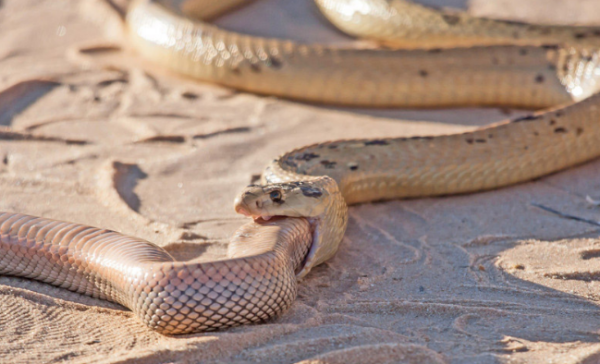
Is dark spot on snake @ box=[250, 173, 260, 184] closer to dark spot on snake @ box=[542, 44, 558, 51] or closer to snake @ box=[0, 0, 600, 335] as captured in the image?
snake @ box=[0, 0, 600, 335]

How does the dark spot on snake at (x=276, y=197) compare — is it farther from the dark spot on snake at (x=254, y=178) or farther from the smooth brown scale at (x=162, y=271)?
the dark spot on snake at (x=254, y=178)

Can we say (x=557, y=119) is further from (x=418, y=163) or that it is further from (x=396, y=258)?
(x=396, y=258)

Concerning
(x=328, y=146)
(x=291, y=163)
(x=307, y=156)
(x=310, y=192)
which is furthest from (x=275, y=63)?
(x=310, y=192)

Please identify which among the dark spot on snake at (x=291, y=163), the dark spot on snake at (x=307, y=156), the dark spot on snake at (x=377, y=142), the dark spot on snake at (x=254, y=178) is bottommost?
the dark spot on snake at (x=254, y=178)

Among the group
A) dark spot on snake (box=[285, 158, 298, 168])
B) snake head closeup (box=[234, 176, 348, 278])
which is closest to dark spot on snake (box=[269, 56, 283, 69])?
dark spot on snake (box=[285, 158, 298, 168])

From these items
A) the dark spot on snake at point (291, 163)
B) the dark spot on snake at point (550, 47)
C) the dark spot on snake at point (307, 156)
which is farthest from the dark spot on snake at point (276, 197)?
the dark spot on snake at point (550, 47)

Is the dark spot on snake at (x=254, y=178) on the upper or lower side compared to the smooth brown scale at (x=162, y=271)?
upper

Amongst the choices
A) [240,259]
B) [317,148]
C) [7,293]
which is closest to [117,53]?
[317,148]
